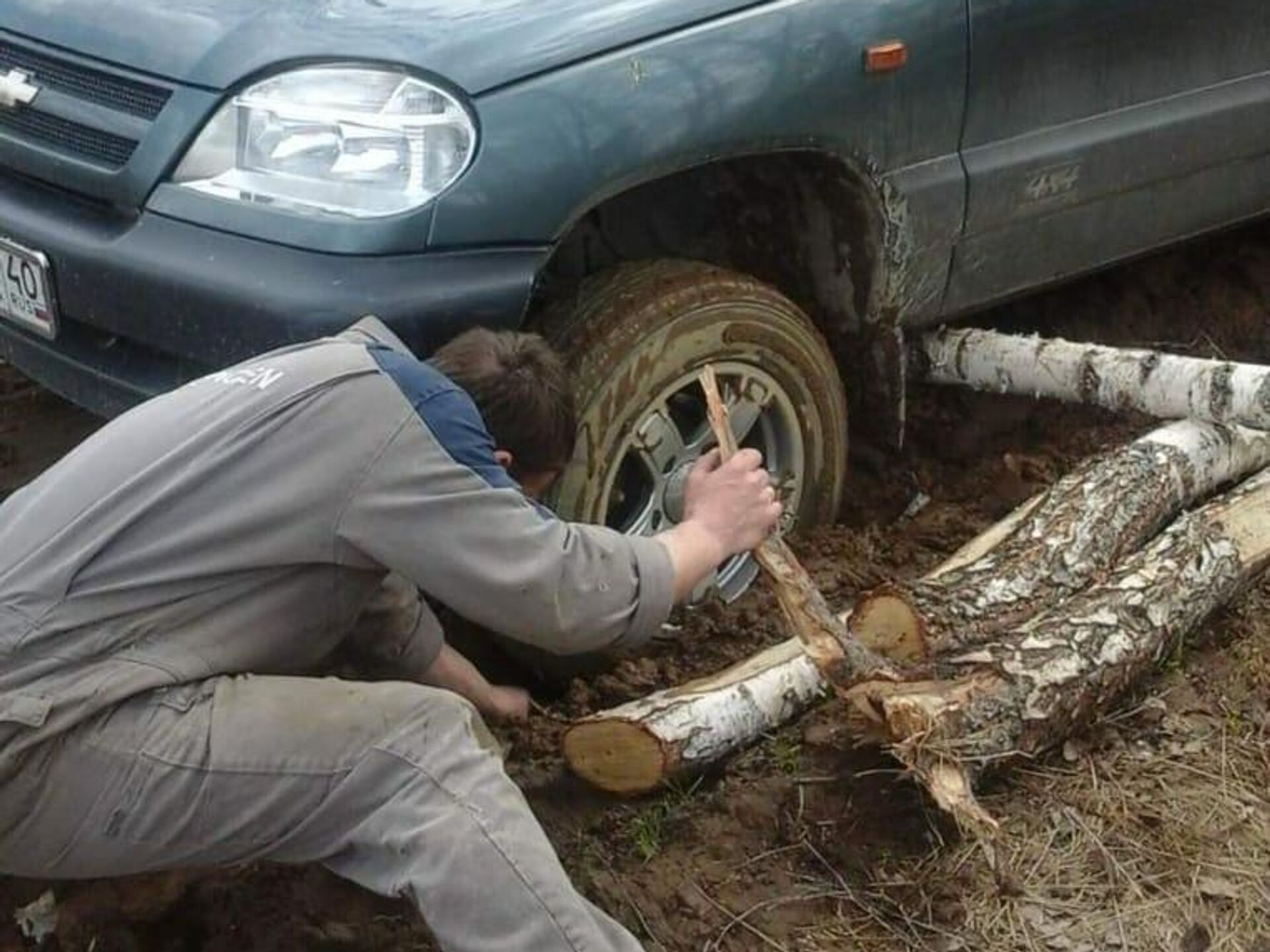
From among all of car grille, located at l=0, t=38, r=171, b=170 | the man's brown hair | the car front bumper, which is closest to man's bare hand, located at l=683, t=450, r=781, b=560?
the man's brown hair

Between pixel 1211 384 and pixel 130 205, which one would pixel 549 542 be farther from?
pixel 1211 384

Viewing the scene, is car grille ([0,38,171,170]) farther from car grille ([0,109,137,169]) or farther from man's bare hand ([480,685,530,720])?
man's bare hand ([480,685,530,720])

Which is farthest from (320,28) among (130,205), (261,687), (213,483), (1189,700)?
(1189,700)

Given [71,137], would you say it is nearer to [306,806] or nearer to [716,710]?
[306,806]

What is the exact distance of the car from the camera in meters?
3.00

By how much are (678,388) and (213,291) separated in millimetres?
922

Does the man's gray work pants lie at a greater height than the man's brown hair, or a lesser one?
lesser

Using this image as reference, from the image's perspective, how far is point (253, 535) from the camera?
2455 mm

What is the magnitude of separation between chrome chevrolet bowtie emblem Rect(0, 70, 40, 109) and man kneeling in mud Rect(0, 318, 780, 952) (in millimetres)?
1119

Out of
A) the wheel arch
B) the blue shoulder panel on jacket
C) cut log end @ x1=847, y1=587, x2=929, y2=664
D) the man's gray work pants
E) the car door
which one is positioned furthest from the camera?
the car door

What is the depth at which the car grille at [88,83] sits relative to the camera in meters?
3.18

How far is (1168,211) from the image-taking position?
4.39 m

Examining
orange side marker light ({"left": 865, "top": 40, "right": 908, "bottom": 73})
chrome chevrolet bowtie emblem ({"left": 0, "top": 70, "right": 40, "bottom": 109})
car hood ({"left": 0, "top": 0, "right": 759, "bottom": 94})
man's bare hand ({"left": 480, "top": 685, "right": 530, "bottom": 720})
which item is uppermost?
car hood ({"left": 0, "top": 0, "right": 759, "bottom": 94})

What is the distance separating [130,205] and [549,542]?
116 centimetres
